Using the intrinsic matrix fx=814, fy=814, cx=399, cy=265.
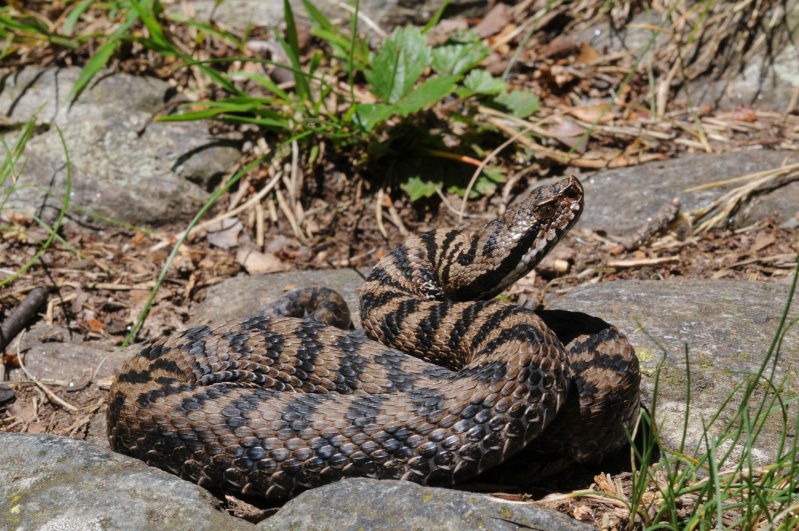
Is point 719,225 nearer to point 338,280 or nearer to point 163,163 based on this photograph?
point 338,280

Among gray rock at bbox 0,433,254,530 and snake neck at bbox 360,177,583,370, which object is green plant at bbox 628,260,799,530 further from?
gray rock at bbox 0,433,254,530

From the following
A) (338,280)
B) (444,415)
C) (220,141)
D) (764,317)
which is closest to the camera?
(444,415)

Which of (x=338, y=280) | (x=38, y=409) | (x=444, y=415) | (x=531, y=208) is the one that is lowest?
(x=38, y=409)

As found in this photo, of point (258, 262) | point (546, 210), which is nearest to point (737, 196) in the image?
point (546, 210)

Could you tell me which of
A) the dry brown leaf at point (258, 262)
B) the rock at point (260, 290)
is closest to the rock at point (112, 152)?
the dry brown leaf at point (258, 262)

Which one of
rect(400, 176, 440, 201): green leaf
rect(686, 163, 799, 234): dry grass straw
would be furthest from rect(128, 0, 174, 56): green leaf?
rect(686, 163, 799, 234): dry grass straw

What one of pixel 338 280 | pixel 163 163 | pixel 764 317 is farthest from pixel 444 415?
pixel 163 163

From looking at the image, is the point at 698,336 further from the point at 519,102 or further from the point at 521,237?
the point at 519,102
